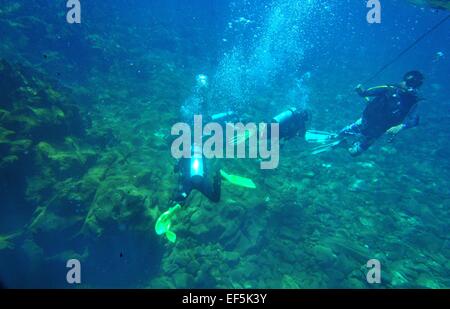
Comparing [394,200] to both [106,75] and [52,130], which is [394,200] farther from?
[106,75]

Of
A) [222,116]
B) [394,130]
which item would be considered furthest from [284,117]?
[394,130]

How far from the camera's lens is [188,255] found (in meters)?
7.82

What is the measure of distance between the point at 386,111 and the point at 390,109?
0.39 ft

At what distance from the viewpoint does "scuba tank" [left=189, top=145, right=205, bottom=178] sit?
696 centimetres

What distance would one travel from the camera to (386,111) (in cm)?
938

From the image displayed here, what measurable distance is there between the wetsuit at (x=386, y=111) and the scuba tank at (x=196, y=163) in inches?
204

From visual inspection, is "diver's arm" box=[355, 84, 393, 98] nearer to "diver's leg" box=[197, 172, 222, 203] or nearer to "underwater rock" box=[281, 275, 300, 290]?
"diver's leg" box=[197, 172, 222, 203]

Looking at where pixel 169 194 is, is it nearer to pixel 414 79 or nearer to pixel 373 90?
pixel 373 90

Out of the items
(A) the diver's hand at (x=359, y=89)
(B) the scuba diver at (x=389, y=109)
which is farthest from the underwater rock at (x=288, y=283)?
(A) the diver's hand at (x=359, y=89)

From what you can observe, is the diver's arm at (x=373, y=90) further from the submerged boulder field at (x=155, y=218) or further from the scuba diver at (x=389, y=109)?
the submerged boulder field at (x=155, y=218)

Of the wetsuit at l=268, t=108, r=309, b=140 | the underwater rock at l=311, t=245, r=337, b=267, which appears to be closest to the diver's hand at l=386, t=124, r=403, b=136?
the wetsuit at l=268, t=108, r=309, b=140

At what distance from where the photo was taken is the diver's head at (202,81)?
18.2 meters
